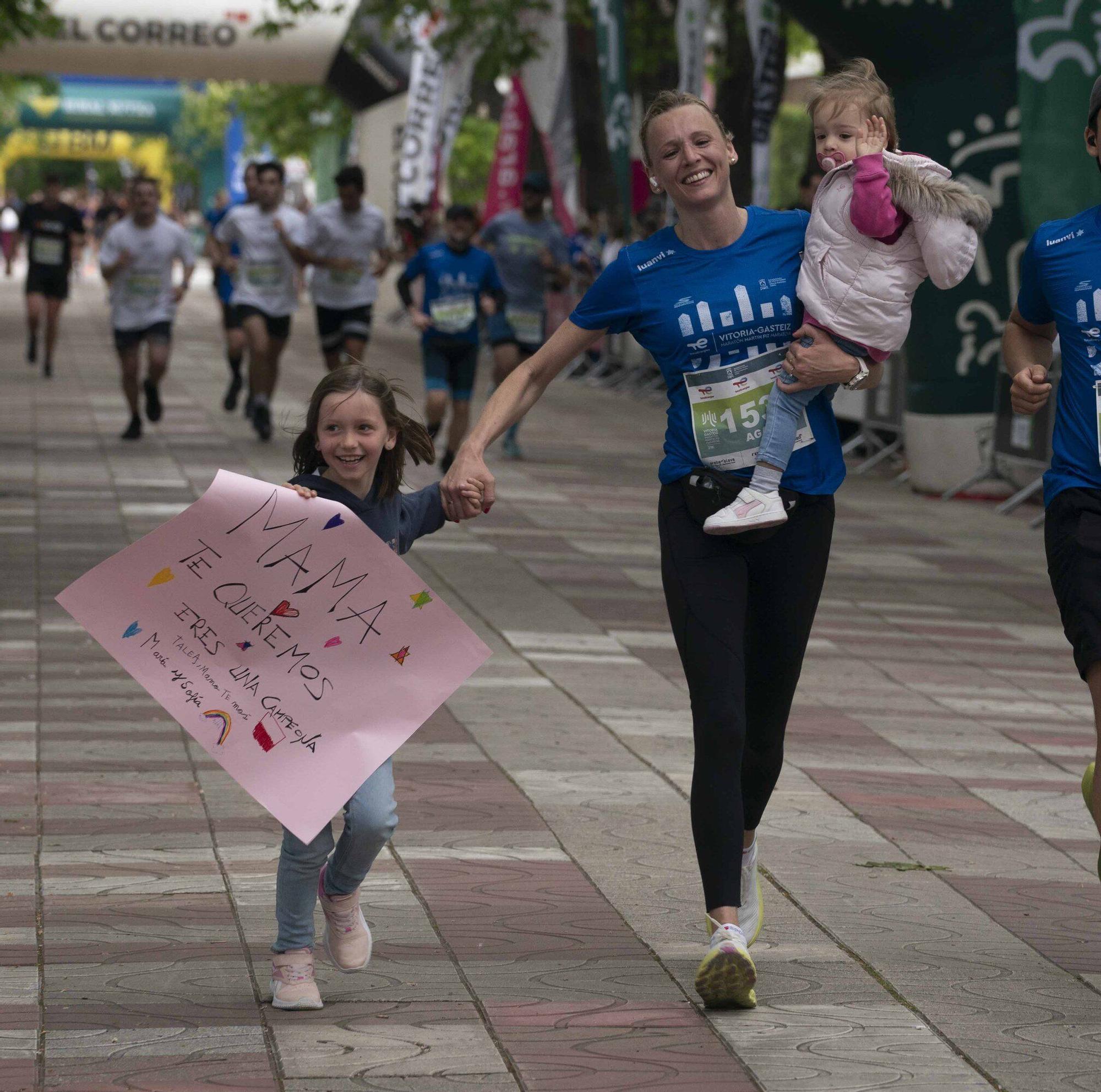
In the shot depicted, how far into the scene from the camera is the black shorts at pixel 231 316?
1615 centimetres

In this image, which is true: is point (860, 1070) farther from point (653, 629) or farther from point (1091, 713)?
point (653, 629)

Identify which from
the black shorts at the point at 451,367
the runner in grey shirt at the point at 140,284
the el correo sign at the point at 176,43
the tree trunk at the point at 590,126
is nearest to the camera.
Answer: the black shorts at the point at 451,367

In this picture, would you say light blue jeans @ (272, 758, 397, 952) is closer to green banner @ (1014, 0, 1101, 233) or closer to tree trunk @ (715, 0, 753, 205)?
green banner @ (1014, 0, 1101, 233)

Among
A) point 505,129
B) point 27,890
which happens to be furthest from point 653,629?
point 505,129

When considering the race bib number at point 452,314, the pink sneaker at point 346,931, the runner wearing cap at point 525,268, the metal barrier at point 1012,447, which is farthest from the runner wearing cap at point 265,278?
the pink sneaker at point 346,931

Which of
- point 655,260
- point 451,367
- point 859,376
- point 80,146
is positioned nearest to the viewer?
point 859,376

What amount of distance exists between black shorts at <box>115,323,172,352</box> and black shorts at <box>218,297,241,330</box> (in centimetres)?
57

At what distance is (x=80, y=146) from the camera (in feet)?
293

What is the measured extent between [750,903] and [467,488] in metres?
1.11

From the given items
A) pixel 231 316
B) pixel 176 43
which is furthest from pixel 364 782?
pixel 176 43

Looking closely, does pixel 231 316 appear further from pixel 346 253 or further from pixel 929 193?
pixel 929 193

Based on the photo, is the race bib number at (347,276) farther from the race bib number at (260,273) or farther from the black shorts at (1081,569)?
the black shorts at (1081,569)

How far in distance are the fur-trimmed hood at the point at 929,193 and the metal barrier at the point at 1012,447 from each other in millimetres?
8440

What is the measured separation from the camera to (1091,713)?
7793mm
